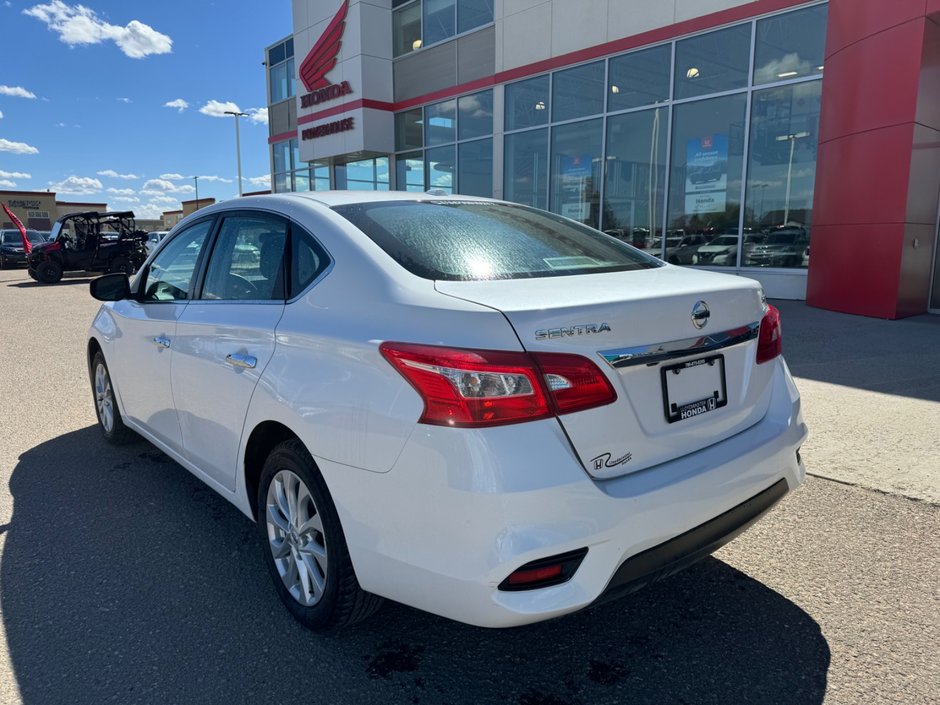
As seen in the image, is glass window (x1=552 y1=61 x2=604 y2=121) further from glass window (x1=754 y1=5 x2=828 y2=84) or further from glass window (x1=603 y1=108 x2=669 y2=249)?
glass window (x1=754 y1=5 x2=828 y2=84)

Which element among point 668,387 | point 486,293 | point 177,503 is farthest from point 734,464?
point 177,503

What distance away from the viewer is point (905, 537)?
10.1 ft

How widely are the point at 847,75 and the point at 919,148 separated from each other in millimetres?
1568

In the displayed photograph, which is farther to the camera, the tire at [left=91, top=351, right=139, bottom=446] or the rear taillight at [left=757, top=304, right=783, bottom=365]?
the tire at [left=91, top=351, right=139, bottom=446]

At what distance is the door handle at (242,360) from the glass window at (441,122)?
1644 centimetres

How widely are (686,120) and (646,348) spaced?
12.1 m

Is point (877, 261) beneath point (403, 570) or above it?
above

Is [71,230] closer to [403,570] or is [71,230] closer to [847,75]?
[847,75]

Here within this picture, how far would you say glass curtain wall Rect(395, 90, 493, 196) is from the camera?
17.1m

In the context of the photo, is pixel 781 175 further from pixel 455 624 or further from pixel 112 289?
pixel 455 624

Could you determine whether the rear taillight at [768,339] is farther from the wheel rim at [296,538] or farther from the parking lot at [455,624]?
the wheel rim at [296,538]

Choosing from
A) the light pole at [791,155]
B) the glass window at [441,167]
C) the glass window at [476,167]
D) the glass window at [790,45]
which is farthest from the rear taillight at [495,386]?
the glass window at [441,167]

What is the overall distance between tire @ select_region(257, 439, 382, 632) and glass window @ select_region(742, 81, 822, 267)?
10907 millimetres

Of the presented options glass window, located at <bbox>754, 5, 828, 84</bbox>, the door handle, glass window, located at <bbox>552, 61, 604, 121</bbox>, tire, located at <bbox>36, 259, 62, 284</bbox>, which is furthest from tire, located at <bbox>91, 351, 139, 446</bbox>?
tire, located at <bbox>36, 259, 62, 284</bbox>
